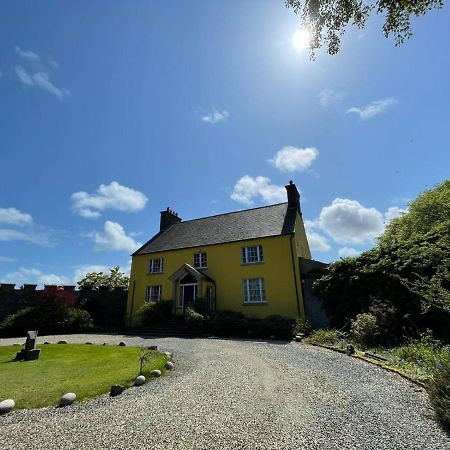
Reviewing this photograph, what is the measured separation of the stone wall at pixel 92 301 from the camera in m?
Result: 22.2

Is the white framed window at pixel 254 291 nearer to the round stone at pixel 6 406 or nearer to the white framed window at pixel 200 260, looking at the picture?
the white framed window at pixel 200 260

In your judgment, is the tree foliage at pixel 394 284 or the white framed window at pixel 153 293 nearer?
the tree foliage at pixel 394 284

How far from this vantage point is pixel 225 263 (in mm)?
22438

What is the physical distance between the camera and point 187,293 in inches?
883

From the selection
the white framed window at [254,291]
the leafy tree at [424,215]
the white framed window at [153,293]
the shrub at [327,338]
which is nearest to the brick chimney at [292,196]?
the white framed window at [254,291]

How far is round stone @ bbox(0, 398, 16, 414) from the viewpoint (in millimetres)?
5216

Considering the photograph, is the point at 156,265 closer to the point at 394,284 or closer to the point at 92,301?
the point at 92,301

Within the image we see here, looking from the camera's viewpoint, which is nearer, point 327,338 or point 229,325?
point 327,338

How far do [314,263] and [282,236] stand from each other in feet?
10.3

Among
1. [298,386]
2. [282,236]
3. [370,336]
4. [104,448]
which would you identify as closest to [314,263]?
[282,236]

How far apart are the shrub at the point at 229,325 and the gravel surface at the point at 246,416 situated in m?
9.35

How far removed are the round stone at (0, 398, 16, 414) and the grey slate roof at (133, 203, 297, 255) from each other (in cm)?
1736

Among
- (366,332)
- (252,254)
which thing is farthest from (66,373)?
(252,254)

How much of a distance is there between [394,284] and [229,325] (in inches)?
356
